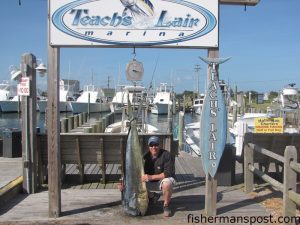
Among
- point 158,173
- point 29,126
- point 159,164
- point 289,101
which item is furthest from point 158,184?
point 289,101

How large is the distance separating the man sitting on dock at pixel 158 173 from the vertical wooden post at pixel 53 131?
1.31 meters

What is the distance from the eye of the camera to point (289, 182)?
570 centimetres

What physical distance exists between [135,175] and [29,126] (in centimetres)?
269

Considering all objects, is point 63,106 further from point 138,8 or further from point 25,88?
point 138,8

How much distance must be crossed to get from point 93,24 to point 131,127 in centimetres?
156

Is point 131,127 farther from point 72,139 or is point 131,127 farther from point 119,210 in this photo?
point 72,139

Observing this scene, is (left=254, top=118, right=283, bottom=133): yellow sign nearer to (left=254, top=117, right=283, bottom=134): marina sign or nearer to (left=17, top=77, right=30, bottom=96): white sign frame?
(left=254, top=117, right=283, bottom=134): marina sign

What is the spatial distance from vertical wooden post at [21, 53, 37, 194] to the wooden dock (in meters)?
0.28

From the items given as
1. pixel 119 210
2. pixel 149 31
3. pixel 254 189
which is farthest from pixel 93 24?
pixel 254 189

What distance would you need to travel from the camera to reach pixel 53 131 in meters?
6.50

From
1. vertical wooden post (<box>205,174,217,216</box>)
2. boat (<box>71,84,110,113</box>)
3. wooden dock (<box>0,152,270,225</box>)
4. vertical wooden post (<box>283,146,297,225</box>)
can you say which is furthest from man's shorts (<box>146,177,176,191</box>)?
boat (<box>71,84,110,113</box>)

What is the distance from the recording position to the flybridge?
6395 mm

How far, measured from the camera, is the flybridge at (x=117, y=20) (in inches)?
252

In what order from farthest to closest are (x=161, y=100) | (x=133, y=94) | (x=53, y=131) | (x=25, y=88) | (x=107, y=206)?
1. (x=161, y=100)
2. (x=133, y=94)
3. (x=25, y=88)
4. (x=107, y=206)
5. (x=53, y=131)
